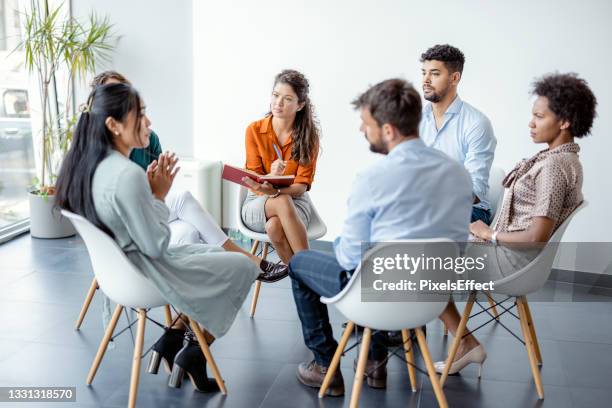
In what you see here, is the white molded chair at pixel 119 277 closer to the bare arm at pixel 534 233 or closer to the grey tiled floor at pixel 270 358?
the grey tiled floor at pixel 270 358

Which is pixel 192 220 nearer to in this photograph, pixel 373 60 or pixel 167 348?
pixel 167 348

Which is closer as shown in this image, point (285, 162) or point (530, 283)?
point (530, 283)

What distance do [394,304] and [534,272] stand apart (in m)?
0.79

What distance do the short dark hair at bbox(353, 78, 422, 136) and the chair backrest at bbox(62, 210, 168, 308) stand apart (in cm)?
109

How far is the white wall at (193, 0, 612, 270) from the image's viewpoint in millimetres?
4430

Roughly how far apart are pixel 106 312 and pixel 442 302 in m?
1.68

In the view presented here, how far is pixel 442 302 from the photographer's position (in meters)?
2.58

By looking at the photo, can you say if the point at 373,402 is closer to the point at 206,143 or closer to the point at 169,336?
the point at 169,336

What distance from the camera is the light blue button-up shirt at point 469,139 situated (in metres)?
3.62

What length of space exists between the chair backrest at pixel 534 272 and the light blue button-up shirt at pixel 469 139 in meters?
0.73

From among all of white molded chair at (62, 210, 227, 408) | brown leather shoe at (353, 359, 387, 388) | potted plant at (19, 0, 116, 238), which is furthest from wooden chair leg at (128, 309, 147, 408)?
potted plant at (19, 0, 116, 238)

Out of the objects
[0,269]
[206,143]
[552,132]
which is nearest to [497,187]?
[552,132]

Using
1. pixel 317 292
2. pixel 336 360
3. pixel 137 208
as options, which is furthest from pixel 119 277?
pixel 336 360

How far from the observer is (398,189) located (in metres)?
2.40
